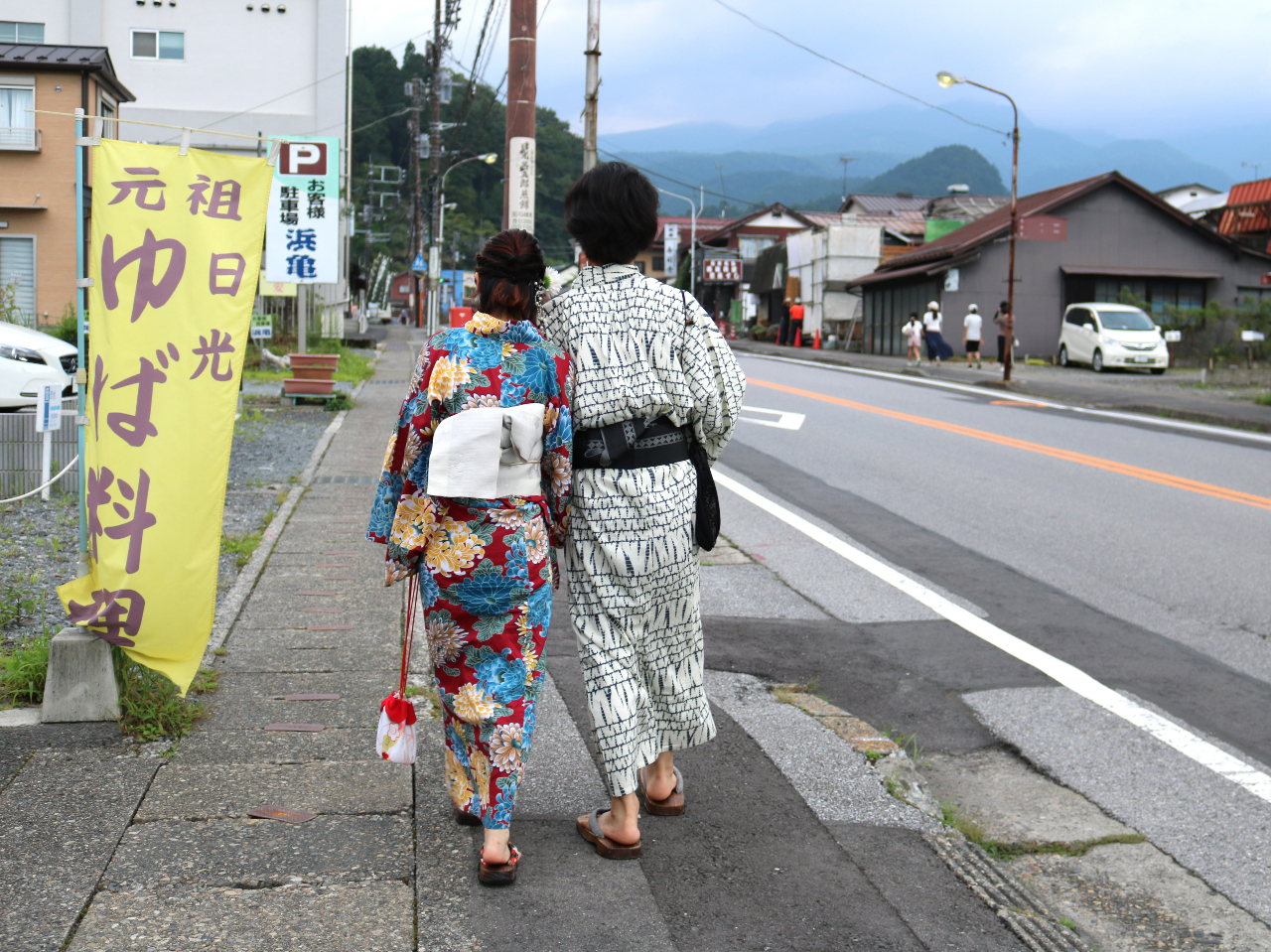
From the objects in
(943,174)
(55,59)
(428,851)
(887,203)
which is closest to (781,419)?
(428,851)

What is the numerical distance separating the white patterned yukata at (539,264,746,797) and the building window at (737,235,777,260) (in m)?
57.0

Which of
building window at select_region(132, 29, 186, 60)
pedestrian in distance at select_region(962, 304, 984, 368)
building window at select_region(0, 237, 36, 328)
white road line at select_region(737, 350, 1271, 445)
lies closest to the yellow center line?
white road line at select_region(737, 350, 1271, 445)

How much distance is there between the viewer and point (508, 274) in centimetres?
317

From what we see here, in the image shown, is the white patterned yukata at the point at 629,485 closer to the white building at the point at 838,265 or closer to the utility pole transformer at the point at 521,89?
the utility pole transformer at the point at 521,89

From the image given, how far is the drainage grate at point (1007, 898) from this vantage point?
3049 mm

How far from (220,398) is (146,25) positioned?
3352 centimetres

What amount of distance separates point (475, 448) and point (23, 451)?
22.4 feet

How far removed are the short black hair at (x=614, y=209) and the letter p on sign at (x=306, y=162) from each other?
43.0 ft

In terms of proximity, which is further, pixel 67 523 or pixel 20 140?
pixel 20 140

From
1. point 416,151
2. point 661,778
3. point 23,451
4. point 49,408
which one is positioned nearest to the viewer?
point 661,778

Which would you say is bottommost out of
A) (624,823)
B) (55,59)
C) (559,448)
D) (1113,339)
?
(624,823)

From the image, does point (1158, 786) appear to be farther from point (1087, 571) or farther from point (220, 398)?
point (220, 398)

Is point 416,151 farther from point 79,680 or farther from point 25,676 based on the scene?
point 79,680

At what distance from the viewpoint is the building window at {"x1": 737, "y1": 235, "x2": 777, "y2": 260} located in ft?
197
